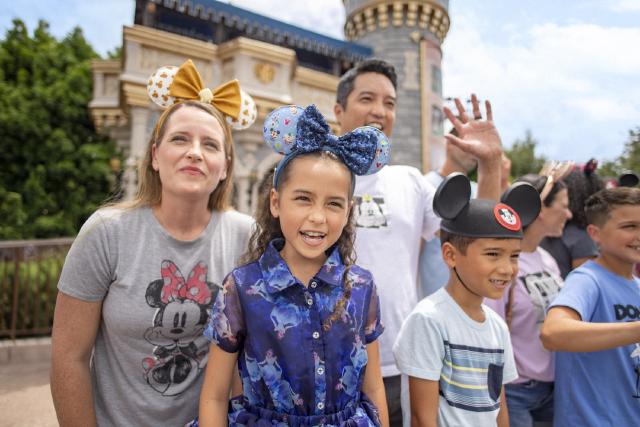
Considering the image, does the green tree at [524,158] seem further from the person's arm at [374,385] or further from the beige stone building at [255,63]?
the person's arm at [374,385]

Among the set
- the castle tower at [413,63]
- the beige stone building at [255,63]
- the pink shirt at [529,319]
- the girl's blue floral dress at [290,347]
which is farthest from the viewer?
the castle tower at [413,63]

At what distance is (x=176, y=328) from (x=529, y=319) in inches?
71.5

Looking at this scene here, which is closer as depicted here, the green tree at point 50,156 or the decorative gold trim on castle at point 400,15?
the green tree at point 50,156

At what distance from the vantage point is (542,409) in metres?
2.31

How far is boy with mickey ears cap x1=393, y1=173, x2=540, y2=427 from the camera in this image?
1.62 metres

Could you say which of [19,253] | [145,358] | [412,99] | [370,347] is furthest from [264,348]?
[412,99]

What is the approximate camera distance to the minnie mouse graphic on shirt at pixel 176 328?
159 cm

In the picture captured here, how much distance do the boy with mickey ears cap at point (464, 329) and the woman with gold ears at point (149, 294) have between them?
2.72ft

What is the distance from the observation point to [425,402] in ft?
5.23

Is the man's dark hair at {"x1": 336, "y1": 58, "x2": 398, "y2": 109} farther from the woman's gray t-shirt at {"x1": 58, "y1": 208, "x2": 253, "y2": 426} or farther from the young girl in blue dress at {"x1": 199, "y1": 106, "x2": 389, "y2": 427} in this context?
the woman's gray t-shirt at {"x1": 58, "y1": 208, "x2": 253, "y2": 426}

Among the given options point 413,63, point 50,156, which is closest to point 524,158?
point 413,63

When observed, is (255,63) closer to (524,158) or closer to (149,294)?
(149,294)

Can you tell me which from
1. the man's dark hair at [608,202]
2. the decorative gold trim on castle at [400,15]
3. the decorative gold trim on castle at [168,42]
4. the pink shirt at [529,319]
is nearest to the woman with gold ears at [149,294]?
the pink shirt at [529,319]

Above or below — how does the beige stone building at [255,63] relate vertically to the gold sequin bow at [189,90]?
above
